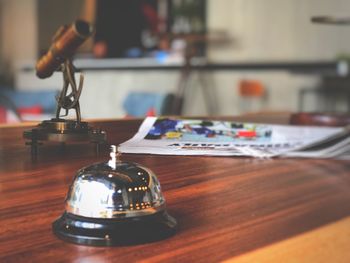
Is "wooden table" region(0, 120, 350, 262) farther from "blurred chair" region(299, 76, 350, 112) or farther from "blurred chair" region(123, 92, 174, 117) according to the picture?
"blurred chair" region(299, 76, 350, 112)

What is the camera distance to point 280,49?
593 cm

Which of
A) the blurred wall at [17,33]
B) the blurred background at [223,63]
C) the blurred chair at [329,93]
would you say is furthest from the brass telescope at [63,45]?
the blurred wall at [17,33]

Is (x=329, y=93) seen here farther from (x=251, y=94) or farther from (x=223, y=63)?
(x=223, y=63)

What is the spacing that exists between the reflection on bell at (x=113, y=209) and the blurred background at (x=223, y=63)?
4162mm

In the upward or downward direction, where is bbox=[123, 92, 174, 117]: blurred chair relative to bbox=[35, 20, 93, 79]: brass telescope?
downward

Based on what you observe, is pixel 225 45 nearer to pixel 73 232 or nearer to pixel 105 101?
pixel 105 101

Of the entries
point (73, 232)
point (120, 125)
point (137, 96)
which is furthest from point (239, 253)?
point (137, 96)

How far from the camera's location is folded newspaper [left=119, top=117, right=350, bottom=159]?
3.25 feet

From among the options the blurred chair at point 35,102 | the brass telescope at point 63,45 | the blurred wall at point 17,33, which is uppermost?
the blurred wall at point 17,33

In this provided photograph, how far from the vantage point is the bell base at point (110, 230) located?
47 cm

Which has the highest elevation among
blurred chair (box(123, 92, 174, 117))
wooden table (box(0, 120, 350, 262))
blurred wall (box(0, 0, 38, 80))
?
blurred wall (box(0, 0, 38, 80))

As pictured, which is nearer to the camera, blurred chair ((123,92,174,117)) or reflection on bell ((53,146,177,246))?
reflection on bell ((53,146,177,246))

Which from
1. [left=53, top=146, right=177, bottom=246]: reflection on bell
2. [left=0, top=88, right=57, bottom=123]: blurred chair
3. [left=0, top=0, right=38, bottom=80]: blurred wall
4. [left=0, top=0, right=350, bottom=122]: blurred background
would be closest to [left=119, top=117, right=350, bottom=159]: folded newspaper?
Result: [left=53, top=146, right=177, bottom=246]: reflection on bell

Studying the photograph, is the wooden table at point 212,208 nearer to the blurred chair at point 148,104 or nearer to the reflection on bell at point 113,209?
the reflection on bell at point 113,209
